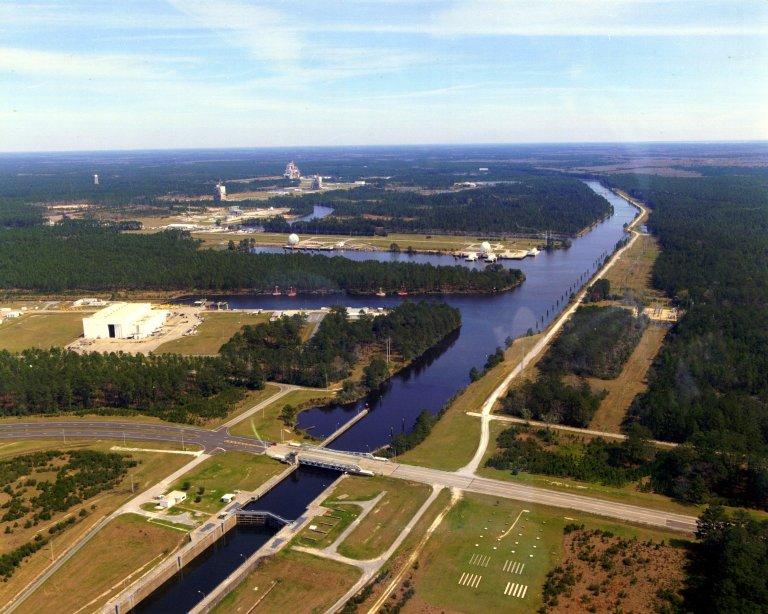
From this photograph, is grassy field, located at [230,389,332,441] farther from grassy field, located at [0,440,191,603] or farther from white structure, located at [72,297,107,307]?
white structure, located at [72,297,107,307]

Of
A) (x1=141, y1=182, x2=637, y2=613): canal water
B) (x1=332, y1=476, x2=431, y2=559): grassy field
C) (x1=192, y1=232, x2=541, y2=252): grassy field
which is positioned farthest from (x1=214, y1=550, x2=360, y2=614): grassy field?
(x1=192, y1=232, x2=541, y2=252): grassy field

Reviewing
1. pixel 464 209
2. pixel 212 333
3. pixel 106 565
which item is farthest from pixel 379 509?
pixel 464 209

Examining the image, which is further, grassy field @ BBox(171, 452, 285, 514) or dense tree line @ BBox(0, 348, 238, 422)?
dense tree line @ BBox(0, 348, 238, 422)

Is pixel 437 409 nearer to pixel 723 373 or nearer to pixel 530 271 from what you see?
pixel 723 373

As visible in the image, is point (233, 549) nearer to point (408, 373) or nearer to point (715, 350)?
point (408, 373)

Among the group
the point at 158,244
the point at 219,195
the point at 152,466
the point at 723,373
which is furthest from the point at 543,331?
the point at 219,195
